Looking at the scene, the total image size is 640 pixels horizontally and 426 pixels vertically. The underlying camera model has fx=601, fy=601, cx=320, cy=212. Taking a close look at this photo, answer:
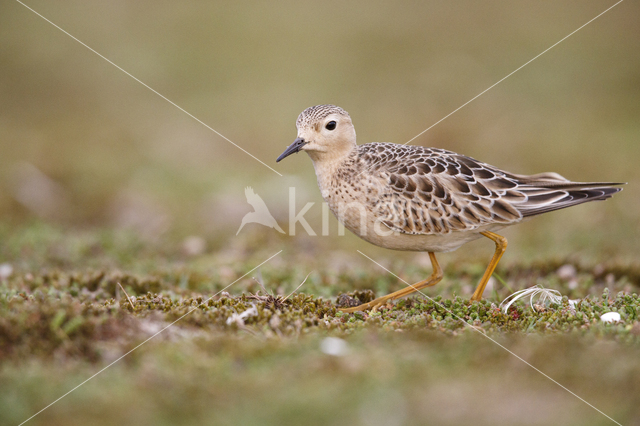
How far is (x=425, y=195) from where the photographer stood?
23.4 feet

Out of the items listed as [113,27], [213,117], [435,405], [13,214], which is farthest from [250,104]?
[435,405]

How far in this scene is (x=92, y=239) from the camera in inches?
409

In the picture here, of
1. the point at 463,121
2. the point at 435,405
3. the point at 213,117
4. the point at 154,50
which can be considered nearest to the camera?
the point at 435,405

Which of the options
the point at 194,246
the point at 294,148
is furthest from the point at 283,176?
the point at 294,148

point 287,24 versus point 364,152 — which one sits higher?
point 287,24

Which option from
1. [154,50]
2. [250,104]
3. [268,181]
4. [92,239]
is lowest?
[92,239]

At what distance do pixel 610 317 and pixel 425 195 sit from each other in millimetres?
2371

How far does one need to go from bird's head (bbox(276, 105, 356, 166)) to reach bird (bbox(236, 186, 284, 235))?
15.8 ft

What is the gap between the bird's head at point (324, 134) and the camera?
A: 7.57 m

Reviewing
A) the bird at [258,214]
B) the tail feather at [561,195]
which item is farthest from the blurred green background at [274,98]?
the tail feather at [561,195]

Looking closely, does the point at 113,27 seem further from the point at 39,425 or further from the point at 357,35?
the point at 39,425

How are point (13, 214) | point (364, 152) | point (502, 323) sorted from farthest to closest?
point (13, 214) → point (364, 152) → point (502, 323)

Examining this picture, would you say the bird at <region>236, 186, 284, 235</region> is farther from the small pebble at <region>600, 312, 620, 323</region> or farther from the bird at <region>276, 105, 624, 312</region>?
the small pebble at <region>600, 312, 620, 323</region>

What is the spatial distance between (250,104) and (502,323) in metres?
14.2
